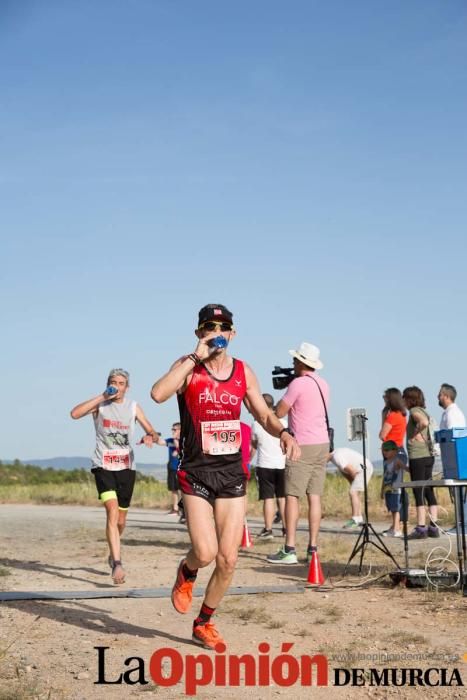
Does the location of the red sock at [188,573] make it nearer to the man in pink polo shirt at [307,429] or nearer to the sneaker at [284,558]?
the man in pink polo shirt at [307,429]

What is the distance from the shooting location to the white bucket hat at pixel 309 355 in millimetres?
10898

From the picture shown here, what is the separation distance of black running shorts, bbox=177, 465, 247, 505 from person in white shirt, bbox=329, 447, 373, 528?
8961 mm

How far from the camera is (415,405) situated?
13641mm

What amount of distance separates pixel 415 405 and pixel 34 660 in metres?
8.05

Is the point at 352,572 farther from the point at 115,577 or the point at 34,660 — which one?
the point at 34,660

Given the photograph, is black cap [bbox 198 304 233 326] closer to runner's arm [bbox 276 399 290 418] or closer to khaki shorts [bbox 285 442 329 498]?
runner's arm [bbox 276 399 290 418]

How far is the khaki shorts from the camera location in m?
10.8

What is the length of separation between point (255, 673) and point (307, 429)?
480 centimetres

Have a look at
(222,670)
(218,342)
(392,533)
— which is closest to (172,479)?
(392,533)

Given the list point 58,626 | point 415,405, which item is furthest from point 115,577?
point 415,405

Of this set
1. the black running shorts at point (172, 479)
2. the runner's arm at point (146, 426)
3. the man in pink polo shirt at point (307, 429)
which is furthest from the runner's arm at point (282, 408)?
the black running shorts at point (172, 479)

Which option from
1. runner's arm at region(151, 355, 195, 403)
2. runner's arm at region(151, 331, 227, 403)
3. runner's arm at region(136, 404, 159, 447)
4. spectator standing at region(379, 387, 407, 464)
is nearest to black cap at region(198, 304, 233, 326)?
runner's arm at region(151, 331, 227, 403)

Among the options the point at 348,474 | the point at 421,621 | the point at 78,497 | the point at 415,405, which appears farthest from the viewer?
the point at 78,497

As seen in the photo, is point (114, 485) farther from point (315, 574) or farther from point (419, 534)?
point (419, 534)
